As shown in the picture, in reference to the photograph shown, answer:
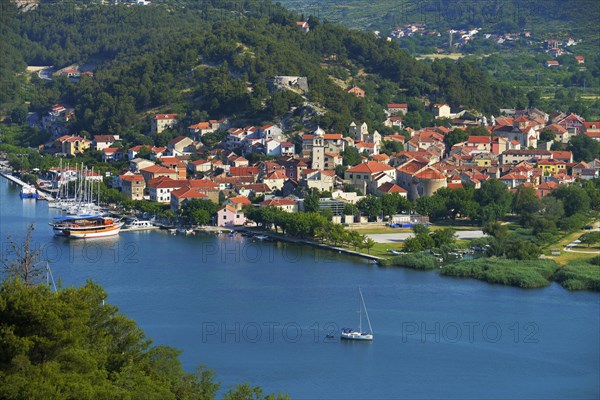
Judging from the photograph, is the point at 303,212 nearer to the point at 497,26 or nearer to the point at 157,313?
the point at 157,313

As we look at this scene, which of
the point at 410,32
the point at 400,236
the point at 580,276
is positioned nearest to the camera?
the point at 580,276

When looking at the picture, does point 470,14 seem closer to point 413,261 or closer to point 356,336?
point 413,261

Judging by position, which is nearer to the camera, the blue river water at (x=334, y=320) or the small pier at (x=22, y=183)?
the blue river water at (x=334, y=320)

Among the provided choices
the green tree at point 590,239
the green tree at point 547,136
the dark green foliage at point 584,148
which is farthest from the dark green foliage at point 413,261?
the green tree at point 547,136

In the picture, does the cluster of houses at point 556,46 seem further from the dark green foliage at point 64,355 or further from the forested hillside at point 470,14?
the dark green foliage at point 64,355

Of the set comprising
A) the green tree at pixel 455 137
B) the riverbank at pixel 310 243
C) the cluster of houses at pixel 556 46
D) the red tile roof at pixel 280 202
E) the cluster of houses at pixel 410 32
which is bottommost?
the riverbank at pixel 310 243

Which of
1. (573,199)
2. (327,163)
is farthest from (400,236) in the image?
(327,163)
